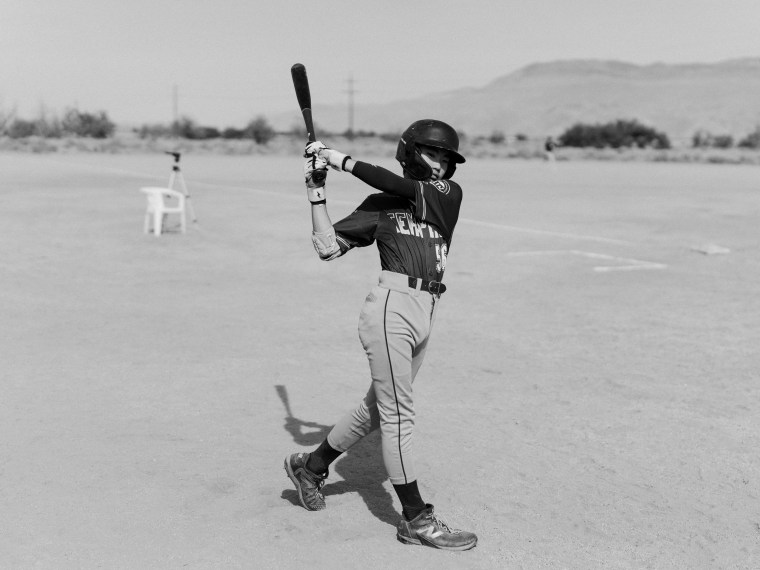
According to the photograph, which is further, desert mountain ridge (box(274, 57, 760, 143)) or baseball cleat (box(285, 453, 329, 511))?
desert mountain ridge (box(274, 57, 760, 143))

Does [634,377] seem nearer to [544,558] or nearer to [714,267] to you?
[544,558]

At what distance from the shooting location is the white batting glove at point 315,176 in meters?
4.14

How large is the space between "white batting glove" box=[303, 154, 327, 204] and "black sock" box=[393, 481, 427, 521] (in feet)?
4.65

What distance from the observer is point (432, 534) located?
4188 millimetres

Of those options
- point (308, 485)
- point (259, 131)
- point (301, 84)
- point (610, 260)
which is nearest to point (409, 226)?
point (301, 84)

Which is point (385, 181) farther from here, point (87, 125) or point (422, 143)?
point (87, 125)

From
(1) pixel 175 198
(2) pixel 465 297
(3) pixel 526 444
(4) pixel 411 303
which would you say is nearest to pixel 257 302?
(2) pixel 465 297

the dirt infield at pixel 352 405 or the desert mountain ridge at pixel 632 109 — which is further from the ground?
the desert mountain ridge at pixel 632 109

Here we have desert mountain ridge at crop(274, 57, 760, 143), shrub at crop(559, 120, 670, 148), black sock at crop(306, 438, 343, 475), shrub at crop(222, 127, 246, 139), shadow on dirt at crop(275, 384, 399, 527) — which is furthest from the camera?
desert mountain ridge at crop(274, 57, 760, 143)

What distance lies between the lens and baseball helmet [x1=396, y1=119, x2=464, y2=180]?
4.21 meters

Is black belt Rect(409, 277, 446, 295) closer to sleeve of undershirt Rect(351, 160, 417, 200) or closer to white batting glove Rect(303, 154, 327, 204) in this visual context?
sleeve of undershirt Rect(351, 160, 417, 200)

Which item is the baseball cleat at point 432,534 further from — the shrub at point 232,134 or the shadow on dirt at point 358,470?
the shrub at point 232,134

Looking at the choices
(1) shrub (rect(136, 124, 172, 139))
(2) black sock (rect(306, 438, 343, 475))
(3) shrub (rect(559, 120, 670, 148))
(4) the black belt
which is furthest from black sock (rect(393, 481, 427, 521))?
(3) shrub (rect(559, 120, 670, 148))

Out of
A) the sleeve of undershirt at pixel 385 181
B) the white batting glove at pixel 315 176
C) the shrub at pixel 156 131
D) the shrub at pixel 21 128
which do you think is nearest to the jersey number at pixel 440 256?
the sleeve of undershirt at pixel 385 181
